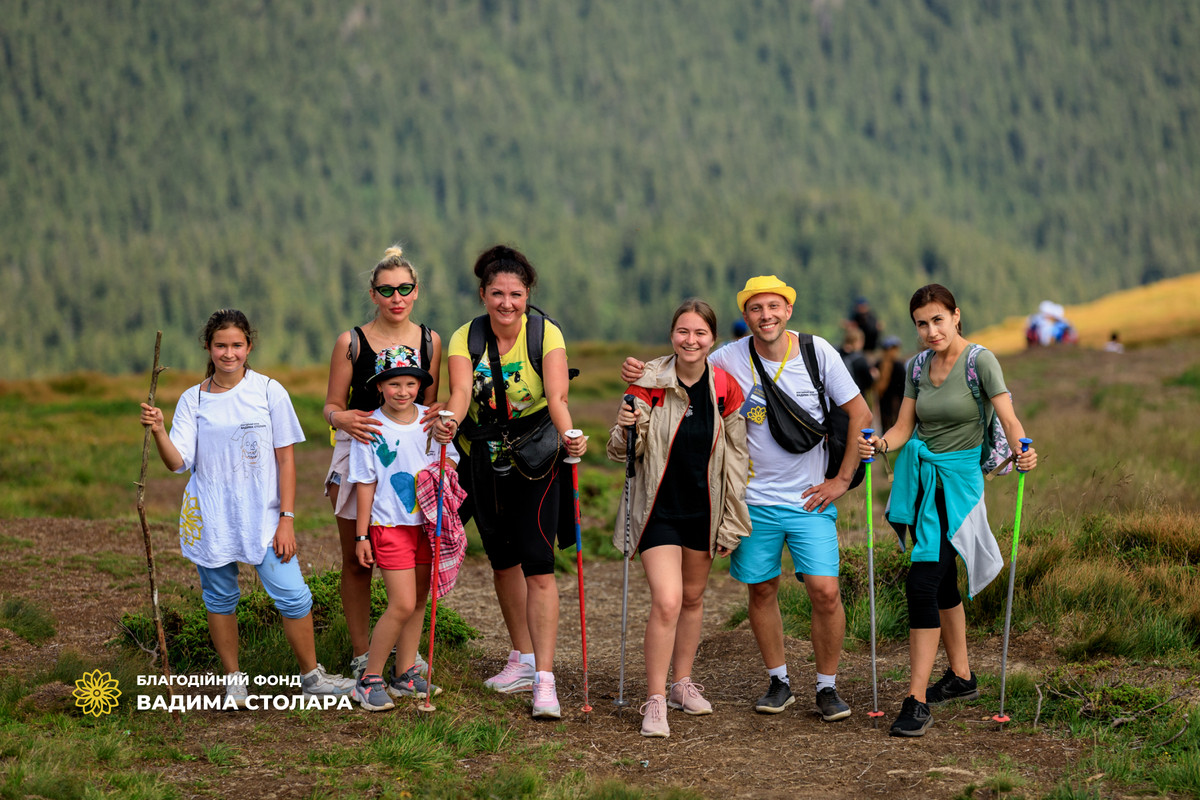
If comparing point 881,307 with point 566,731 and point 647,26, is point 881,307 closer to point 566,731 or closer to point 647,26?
point 647,26

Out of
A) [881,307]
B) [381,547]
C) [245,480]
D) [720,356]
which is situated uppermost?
[881,307]

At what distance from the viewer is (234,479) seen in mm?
5652

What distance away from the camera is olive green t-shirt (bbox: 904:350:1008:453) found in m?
5.73

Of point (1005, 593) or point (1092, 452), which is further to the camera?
→ point (1092, 452)

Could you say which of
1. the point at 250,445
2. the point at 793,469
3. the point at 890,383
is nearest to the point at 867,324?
the point at 890,383

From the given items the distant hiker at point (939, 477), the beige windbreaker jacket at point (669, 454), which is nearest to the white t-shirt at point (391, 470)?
the beige windbreaker jacket at point (669, 454)

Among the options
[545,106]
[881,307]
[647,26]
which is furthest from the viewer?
[647,26]

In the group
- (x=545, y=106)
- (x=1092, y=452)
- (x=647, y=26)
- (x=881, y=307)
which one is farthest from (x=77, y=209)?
(x=1092, y=452)

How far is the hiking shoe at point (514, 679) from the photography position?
636 centimetres

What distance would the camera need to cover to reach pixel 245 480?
5660 millimetres

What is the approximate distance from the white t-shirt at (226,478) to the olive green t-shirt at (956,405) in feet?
10.7

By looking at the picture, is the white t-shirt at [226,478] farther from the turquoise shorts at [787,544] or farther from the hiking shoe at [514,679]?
the turquoise shorts at [787,544]

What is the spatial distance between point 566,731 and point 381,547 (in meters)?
1.34

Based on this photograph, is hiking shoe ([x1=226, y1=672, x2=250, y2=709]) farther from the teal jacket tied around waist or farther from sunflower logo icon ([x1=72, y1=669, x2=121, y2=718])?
the teal jacket tied around waist
